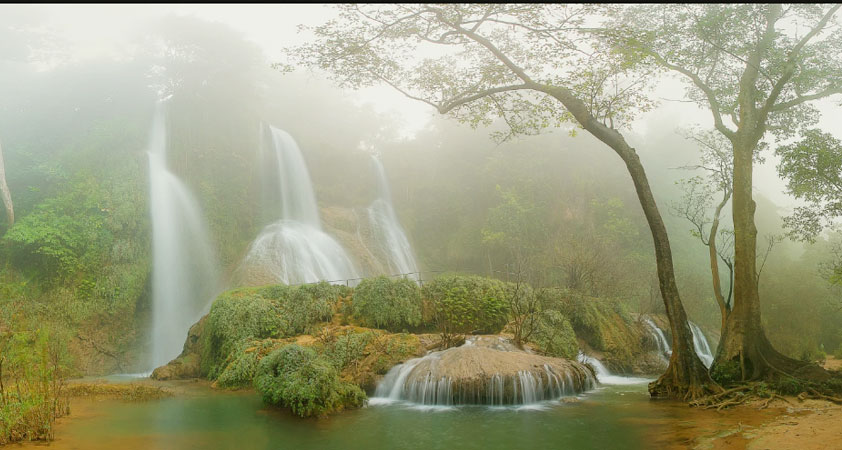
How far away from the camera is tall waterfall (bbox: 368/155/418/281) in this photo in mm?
29844

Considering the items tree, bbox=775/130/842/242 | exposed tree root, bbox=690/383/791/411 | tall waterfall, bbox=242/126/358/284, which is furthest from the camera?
tall waterfall, bbox=242/126/358/284

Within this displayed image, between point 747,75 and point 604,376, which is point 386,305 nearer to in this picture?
point 604,376

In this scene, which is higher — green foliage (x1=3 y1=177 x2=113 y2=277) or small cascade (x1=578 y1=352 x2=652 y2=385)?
green foliage (x1=3 y1=177 x2=113 y2=277)

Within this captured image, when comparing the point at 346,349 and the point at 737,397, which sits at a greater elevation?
the point at 346,349

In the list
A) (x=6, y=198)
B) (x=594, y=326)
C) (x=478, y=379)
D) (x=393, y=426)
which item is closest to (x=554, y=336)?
(x=594, y=326)

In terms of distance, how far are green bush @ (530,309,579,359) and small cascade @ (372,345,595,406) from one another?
8.31ft

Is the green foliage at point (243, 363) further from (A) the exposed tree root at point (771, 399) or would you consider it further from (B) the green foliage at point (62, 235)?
(A) the exposed tree root at point (771, 399)

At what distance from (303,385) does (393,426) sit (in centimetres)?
199

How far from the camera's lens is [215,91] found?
1246 inches

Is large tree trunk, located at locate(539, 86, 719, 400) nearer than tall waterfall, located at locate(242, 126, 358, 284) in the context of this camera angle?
Yes

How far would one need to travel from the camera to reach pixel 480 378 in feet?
34.4

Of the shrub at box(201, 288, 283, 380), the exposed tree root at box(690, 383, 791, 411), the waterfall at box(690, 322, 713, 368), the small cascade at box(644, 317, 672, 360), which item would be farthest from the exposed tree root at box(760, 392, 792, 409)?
the shrub at box(201, 288, 283, 380)

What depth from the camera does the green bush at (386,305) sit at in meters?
14.7

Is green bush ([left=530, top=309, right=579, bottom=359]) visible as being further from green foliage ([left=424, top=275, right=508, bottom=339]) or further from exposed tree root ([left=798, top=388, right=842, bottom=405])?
exposed tree root ([left=798, top=388, right=842, bottom=405])
